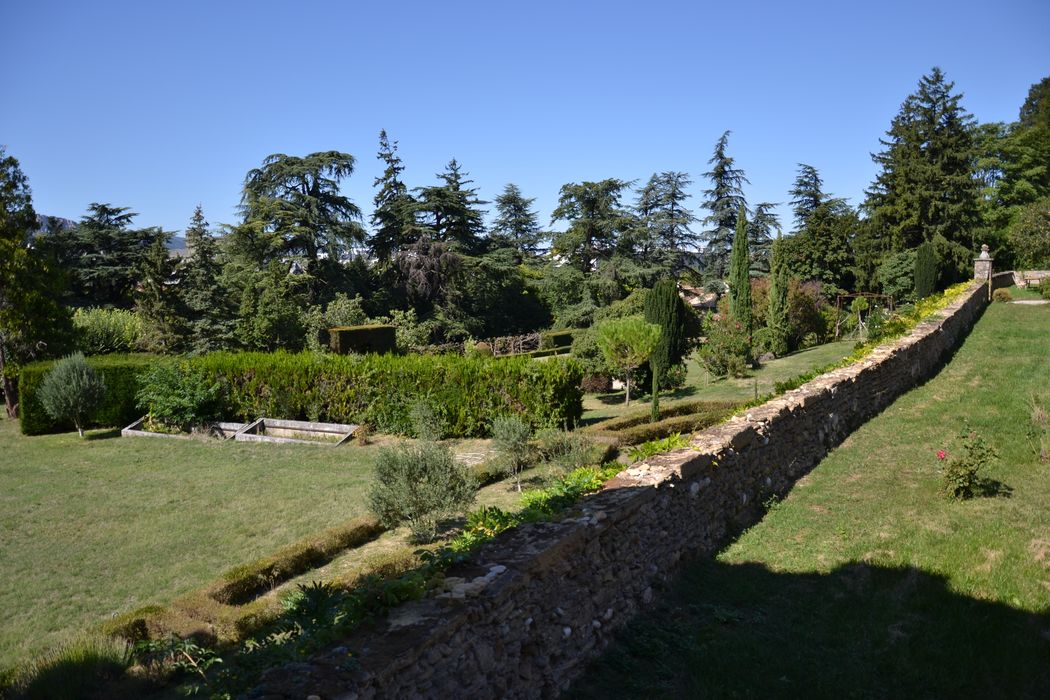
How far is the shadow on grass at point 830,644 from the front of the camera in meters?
4.01

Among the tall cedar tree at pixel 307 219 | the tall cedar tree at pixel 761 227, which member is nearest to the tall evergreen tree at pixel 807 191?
the tall cedar tree at pixel 761 227

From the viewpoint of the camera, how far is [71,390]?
1423 centimetres

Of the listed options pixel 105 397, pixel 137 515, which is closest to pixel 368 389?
pixel 137 515

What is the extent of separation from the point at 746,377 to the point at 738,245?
620 cm

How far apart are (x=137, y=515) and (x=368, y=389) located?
5839mm

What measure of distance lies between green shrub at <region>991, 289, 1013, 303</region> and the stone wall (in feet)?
67.6

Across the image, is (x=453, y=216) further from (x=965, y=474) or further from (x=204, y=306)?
(x=965, y=474)

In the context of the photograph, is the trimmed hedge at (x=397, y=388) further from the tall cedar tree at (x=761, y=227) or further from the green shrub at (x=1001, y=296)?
the tall cedar tree at (x=761, y=227)

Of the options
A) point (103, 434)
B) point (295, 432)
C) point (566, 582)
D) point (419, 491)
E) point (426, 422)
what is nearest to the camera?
point (566, 582)

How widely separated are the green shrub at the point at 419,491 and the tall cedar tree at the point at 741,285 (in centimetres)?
1466

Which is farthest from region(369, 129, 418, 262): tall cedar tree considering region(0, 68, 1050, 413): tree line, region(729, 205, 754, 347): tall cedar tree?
region(729, 205, 754, 347): tall cedar tree

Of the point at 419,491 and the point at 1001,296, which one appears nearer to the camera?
the point at 419,491

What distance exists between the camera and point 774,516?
23.3ft

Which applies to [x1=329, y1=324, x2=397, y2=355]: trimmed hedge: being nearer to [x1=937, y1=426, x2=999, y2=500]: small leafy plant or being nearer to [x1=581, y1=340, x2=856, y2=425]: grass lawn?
[x1=581, y1=340, x2=856, y2=425]: grass lawn
